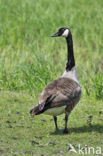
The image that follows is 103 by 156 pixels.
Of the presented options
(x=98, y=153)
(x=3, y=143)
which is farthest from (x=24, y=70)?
(x=98, y=153)

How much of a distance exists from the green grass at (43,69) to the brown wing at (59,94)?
68cm

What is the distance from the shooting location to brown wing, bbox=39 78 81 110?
7320 millimetres

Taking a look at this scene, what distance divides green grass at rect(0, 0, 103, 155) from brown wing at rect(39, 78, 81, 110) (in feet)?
2.22

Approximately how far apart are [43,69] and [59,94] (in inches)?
123

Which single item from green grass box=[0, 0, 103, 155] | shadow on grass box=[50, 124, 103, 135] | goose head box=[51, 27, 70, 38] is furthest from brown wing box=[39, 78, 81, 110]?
goose head box=[51, 27, 70, 38]

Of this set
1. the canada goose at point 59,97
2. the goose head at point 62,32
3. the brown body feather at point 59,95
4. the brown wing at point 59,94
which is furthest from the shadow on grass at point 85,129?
the goose head at point 62,32

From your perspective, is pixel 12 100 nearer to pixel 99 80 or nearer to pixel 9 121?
pixel 9 121

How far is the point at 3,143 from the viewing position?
727 centimetres

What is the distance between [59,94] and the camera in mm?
7539

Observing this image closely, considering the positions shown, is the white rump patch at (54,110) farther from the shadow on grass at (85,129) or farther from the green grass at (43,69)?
the shadow on grass at (85,129)

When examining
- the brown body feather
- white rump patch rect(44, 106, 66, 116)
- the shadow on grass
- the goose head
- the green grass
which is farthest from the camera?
the goose head

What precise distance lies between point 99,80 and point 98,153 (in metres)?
3.35

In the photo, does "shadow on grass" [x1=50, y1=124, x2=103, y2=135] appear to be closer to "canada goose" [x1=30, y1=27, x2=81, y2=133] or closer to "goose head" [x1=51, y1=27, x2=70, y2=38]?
"canada goose" [x1=30, y1=27, x2=81, y2=133]

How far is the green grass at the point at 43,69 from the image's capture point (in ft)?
25.2
